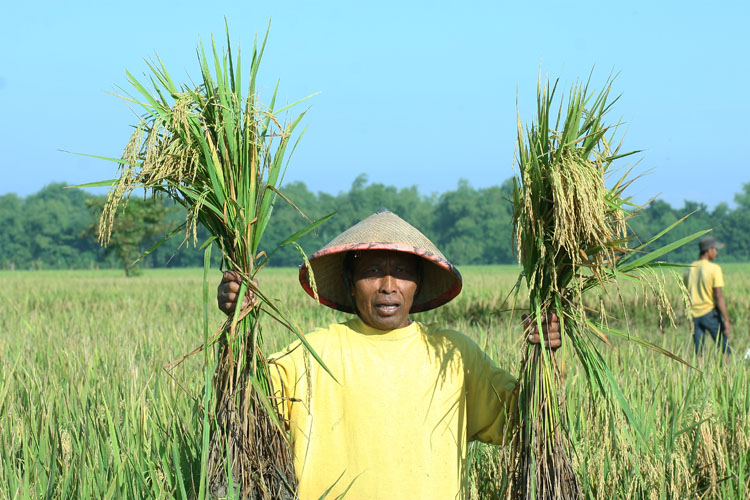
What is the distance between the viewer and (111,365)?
14.3ft

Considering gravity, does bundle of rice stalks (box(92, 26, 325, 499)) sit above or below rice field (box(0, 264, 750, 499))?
above

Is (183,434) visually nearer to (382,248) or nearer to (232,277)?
(232,277)

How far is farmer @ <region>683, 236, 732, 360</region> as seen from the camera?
22.4 feet

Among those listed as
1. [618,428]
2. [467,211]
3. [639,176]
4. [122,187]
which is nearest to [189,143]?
[122,187]

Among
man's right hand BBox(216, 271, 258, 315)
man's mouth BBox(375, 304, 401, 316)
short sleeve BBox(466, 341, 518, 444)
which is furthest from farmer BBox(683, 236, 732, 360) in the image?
man's right hand BBox(216, 271, 258, 315)

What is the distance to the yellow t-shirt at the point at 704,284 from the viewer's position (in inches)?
269

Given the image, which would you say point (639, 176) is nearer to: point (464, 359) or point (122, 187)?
point (464, 359)

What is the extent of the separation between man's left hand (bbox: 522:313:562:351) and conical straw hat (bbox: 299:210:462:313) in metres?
0.35

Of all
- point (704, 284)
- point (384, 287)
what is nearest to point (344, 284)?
point (384, 287)

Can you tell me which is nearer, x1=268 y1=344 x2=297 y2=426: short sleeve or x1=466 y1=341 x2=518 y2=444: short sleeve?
x1=268 y1=344 x2=297 y2=426: short sleeve

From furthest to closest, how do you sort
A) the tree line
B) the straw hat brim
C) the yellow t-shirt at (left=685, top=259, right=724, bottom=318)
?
the tree line < the yellow t-shirt at (left=685, top=259, right=724, bottom=318) < the straw hat brim

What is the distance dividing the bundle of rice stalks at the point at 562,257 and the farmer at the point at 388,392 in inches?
3.3

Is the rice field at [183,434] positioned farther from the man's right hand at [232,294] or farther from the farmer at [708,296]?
the farmer at [708,296]

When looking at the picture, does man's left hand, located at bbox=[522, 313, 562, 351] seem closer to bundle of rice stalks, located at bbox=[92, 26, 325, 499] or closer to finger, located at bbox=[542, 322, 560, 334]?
finger, located at bbox=[542, 322, 560, 334]
